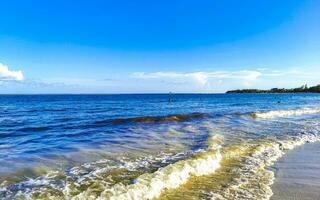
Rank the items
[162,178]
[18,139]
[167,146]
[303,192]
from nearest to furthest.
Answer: [303,192] < [162,178] < [167,146] < [18,139]

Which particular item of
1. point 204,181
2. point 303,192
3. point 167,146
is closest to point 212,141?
point 167,146

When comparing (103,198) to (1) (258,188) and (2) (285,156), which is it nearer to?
(1) (258,188)

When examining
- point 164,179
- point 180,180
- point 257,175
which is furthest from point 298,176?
point 164,179

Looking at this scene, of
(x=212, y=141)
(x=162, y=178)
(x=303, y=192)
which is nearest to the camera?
(x=303, y=192)

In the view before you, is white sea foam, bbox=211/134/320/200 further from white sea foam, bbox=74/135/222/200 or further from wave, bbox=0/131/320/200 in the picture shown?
white sea foam, bbox=74/135/222/200

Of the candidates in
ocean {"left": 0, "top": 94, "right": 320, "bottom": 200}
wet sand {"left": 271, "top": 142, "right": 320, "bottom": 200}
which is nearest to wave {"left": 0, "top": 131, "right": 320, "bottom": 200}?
ocean {"left": 0, "top": 94, "right": 320, "bottom": 200}

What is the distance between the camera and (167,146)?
525 inches

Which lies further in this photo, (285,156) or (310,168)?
(285,156)

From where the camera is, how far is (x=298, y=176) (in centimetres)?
896

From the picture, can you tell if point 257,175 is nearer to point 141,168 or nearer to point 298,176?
point 298,176

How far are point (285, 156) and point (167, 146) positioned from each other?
4942 mm

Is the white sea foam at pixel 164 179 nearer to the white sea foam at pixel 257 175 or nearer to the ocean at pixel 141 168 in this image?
the ocean at pixel 141 168

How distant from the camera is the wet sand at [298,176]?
7.37 metres

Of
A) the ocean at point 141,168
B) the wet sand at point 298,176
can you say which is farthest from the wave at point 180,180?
the wet sand at point 298,176
